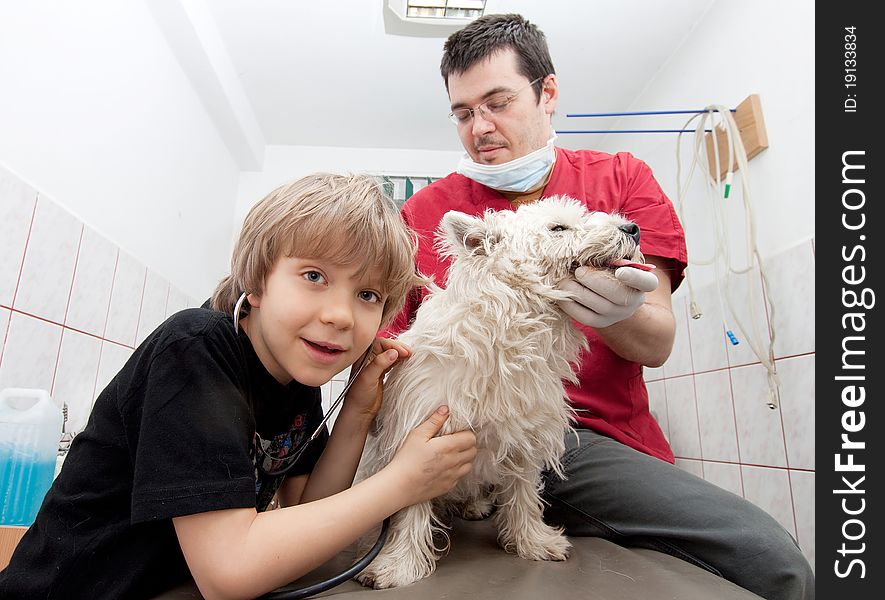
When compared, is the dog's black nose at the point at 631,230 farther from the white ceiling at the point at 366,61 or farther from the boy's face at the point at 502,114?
the white ceiling at the point at 366,61

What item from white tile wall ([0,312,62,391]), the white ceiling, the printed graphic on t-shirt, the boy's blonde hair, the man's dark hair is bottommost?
the printed graphic on t-shirt

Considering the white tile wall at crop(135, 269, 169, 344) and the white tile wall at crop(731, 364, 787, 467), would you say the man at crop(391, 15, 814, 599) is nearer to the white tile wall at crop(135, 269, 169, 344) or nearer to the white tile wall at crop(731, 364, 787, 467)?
the white tile wall at crop(731, 364, 787, 467)

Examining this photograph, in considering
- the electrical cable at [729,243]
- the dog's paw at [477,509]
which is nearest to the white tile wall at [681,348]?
the electrical cable at [729,243]

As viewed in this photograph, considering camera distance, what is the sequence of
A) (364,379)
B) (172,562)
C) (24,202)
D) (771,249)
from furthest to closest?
1. (771,249)
2. (24,202)
3. (364,379)
4. (172,562)

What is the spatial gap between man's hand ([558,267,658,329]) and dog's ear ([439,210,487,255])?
174mm

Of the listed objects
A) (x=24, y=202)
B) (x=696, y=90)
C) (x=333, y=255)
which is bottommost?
(x=333, y=255)

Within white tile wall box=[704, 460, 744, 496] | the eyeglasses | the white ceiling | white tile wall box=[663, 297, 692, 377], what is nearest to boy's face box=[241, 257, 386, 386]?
the eyeglasses

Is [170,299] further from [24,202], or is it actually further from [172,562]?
[172,562]

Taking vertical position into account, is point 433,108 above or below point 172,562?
above

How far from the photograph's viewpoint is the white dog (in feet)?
3.10

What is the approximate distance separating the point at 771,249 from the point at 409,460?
1735mm

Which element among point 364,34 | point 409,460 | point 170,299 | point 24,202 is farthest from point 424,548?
point 364,34

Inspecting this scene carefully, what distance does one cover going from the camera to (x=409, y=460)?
0.89 m

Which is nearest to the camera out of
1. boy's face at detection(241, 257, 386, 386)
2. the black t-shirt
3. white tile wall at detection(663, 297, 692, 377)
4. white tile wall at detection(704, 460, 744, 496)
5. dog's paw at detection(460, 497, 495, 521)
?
the black t-shirt
